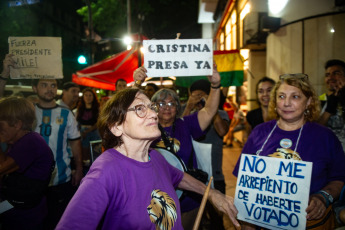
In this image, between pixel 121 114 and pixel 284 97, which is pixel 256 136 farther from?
pixel 121 114

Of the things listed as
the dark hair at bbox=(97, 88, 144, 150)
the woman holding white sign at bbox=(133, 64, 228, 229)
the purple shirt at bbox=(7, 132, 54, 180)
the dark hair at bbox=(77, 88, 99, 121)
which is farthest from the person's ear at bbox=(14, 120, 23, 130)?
the dark hair at bbox=(77, 88, 99, 121)

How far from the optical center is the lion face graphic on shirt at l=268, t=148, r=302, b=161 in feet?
7.27

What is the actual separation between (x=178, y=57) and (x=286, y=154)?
4.48ft

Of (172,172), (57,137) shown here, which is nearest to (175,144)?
(172,172)

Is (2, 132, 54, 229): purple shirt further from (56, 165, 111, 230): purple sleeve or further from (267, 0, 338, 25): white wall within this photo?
(267, 0, 338, 25): white wall

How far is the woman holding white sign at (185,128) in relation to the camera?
263 centimetres

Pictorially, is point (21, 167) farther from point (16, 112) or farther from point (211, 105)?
point (211, 105)

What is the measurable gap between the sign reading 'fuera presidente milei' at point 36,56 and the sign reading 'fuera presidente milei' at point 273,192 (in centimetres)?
235

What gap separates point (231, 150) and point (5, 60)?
896 centimetres

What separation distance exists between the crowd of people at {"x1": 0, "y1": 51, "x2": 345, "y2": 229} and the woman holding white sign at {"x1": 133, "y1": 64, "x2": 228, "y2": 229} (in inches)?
0.4

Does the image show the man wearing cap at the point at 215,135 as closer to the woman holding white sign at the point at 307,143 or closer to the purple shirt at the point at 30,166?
the woman holding white sign at the point at 307,143

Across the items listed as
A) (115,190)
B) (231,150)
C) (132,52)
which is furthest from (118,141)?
(231,150)

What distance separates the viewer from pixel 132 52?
811cm

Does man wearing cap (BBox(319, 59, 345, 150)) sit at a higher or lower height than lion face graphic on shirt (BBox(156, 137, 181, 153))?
higher
